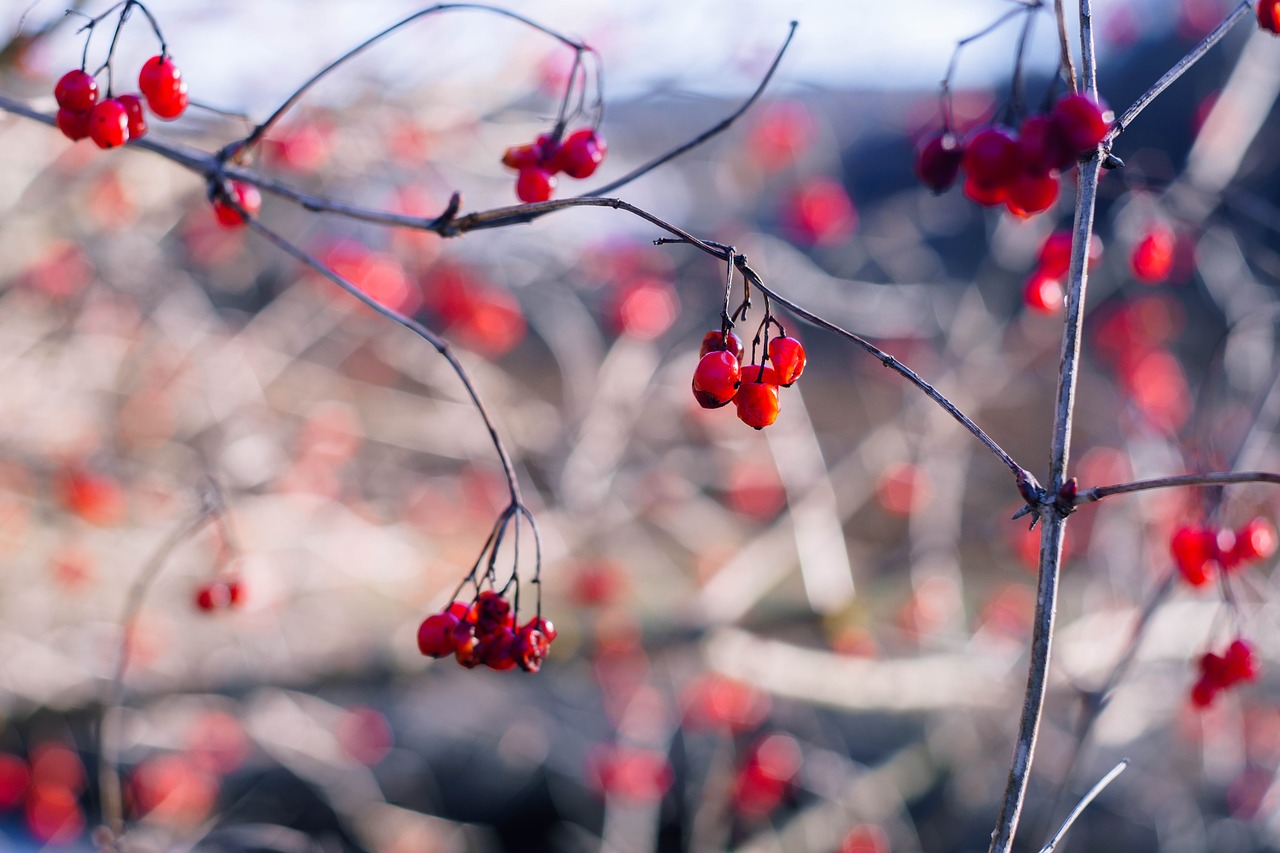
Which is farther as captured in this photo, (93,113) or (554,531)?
(554,531)

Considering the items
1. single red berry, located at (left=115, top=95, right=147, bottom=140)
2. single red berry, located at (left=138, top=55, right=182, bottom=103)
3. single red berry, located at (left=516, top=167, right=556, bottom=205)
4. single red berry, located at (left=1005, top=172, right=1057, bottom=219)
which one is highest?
single red berry, located at (left=516, top=167, right=556, bottom=205)

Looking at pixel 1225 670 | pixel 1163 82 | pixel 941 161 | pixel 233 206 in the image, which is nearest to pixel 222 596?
pixel 233 206

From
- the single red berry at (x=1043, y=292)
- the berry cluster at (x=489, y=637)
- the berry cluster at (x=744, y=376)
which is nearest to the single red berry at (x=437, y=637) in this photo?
the berry cluster at (x=489, y=637)

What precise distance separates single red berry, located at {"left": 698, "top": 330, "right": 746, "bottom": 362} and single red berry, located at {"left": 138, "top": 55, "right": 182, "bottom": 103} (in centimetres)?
88

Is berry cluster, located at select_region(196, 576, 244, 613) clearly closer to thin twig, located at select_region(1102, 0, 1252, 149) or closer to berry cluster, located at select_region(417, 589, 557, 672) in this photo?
berry cluster, located at select_region(417, 589, 557, 672)

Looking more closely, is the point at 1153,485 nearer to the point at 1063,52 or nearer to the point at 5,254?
the point at 1063,52

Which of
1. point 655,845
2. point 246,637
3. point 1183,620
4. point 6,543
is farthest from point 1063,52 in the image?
point 6,543

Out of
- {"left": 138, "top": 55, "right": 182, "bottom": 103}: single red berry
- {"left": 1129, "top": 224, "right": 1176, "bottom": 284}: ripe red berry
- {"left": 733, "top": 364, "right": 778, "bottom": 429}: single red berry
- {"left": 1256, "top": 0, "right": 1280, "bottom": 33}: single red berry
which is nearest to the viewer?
{"left": 733, "top": 364, "right": 778, "bottom": 429}: single red berry

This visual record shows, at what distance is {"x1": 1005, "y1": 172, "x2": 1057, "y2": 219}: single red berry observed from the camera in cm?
81

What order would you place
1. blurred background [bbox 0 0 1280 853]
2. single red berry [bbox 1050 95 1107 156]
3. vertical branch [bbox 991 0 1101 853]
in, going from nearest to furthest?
1. single red berry [bbox 1050 95 1107 156]
2. vertical branch [bbox 991 0 1101 853]
3. blurred background [bbox 0 0 1280 853]

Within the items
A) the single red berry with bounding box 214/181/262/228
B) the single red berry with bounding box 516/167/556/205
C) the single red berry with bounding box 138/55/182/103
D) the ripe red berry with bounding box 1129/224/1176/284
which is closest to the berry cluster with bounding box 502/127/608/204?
the single red berry with bounding box 516/167/556/205

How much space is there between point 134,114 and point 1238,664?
2.00 meters

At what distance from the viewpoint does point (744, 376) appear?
1012mm

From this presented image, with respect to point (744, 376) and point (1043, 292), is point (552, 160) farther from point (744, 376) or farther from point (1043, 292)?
point (1043, 292)
